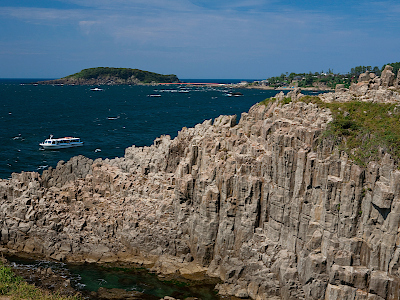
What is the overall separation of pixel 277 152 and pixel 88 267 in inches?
880

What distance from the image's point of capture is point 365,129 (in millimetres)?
36344

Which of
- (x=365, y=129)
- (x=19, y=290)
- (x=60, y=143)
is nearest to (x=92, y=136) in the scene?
(x=60, y=143)

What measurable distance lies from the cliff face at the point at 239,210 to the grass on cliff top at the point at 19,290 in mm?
7094

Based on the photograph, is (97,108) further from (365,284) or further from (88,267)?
(365,284)

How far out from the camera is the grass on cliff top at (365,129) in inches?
1302

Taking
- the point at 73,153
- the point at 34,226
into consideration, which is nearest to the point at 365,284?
the point at 34,226

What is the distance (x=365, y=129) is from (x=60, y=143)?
70556mm

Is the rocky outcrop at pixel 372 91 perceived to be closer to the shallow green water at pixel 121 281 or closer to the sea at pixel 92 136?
the shallow green water at pixel 121 281

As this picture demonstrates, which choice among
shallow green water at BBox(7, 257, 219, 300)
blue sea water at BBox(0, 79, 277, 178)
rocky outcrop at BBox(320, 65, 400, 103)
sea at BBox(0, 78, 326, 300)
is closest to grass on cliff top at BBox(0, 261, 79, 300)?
shallow green water at BBox(7, 257, 219, 300)

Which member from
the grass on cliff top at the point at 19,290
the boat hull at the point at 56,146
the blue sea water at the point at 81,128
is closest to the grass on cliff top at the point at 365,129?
the grass on cliff top at the point at 19,290

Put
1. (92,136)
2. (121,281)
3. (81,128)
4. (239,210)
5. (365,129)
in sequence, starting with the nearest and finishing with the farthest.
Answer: (365,129), (121,281), (239,210), (92,136), (81,128)

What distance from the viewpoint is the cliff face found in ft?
101

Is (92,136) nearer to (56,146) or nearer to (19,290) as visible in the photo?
(56,146)

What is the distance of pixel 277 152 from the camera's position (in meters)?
37.1
